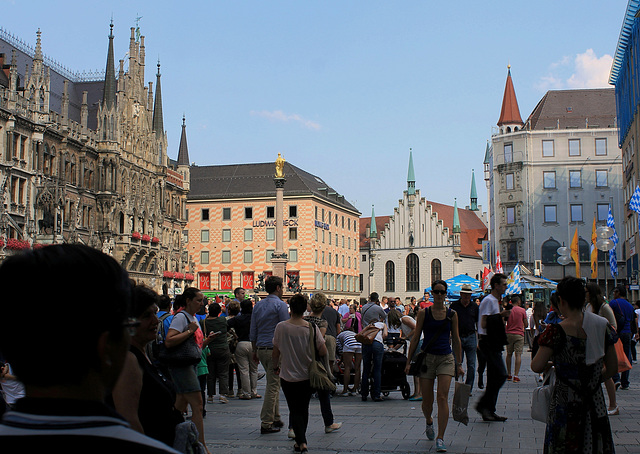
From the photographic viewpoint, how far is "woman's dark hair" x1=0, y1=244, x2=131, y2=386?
5.57 feet

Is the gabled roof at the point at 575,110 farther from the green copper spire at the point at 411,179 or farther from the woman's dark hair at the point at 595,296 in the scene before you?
the woman's dark hair at the point at 595,296

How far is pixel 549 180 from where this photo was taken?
6981cm

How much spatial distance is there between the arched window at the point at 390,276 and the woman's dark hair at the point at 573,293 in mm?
91094

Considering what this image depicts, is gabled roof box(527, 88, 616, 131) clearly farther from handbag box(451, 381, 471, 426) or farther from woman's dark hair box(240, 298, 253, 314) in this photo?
handbag box(451, 381, 471, 426)

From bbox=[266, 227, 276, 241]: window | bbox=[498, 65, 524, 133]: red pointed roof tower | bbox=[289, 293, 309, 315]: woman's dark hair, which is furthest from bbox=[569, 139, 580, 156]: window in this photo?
bbox=[289, 293, 309, 315]: woman's dark hair

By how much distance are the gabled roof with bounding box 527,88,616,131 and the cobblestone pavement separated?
6165 centimetres

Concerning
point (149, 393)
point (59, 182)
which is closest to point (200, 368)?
point (149, 393)

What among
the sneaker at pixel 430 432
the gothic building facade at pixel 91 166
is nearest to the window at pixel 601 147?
the gothic building facade at pixel 91 166

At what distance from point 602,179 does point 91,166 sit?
44926mm

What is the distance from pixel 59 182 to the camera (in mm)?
45156

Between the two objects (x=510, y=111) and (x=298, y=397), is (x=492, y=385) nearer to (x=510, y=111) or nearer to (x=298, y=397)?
(x=298, y=397)

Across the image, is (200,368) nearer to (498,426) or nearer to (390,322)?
(498,426)

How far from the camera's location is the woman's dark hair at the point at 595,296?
991 centimetres

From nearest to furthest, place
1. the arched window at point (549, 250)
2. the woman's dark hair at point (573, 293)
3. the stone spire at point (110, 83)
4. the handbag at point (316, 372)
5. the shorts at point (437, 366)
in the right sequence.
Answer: the woman's dark hair at point (573, 293)
the handbag at point (316, 372)
the shorts at point (437, 366)
the stone spire at point (110, 83)
the arched window at point (549, 250)
